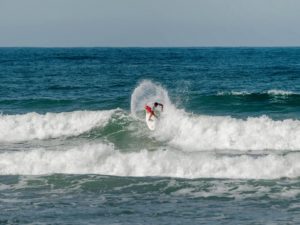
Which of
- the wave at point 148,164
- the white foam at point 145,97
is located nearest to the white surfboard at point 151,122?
the white foam at point 145,97

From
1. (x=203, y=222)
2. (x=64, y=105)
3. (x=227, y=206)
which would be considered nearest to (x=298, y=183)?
(x=227, y=206)

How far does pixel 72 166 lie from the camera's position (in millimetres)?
20234

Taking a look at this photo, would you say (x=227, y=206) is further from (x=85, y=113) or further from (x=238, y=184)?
(x=85, y=113)

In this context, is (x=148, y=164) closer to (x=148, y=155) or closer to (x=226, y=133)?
(x=148, y=155)

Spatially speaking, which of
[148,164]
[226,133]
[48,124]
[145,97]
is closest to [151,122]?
[226,133]

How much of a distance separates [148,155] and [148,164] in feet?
1.88

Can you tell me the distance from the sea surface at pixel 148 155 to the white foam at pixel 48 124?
52 mm

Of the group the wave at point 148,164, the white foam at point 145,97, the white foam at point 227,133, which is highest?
the white foam at point 145,97

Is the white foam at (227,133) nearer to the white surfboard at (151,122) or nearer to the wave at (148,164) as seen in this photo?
the white surfboard at (151,122)

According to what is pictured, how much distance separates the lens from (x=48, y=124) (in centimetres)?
2764

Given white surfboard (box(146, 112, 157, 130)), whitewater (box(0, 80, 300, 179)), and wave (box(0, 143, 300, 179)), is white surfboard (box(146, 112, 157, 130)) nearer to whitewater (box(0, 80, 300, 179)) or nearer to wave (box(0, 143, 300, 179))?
whitewater (box(0, 80, 300, 179))

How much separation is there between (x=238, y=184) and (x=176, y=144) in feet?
24.1

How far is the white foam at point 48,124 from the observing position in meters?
26.9

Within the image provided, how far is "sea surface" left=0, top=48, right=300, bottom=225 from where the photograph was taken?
14.7m
